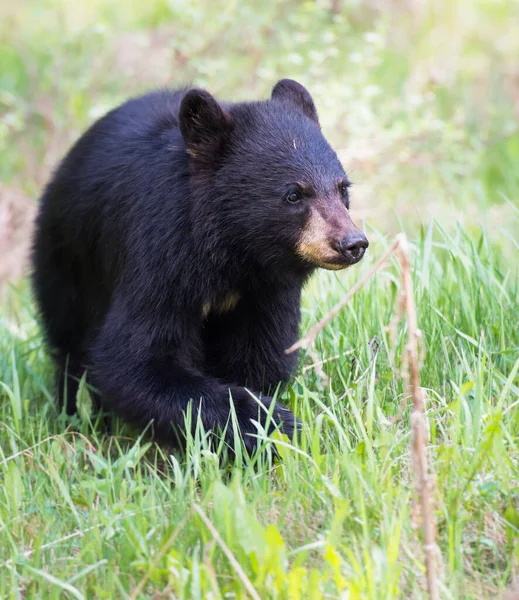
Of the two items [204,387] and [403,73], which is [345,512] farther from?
[403,73]

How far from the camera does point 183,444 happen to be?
3742 mm

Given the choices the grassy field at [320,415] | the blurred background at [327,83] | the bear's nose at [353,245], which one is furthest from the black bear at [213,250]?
the blurred background at [327,83]

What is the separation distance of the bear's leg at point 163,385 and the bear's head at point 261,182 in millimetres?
466

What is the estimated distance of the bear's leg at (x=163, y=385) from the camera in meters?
3.58

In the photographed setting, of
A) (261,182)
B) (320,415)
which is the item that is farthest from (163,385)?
(261,182)

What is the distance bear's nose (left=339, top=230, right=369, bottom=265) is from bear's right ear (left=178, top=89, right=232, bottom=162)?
698mm

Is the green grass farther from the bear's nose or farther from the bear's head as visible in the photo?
the bear's head

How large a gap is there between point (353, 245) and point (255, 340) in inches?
29.4

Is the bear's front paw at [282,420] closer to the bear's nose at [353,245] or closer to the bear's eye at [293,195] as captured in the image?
the bear's nose at [353,245]

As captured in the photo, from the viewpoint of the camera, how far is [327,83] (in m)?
7.71

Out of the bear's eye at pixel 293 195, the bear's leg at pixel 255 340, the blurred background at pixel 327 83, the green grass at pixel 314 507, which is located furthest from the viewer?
the blurred background at pixel 327 83

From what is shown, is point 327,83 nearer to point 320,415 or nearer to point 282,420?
point 282,420

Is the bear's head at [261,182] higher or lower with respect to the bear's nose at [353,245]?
higher

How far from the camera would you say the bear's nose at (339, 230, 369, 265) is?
339 centimetres
